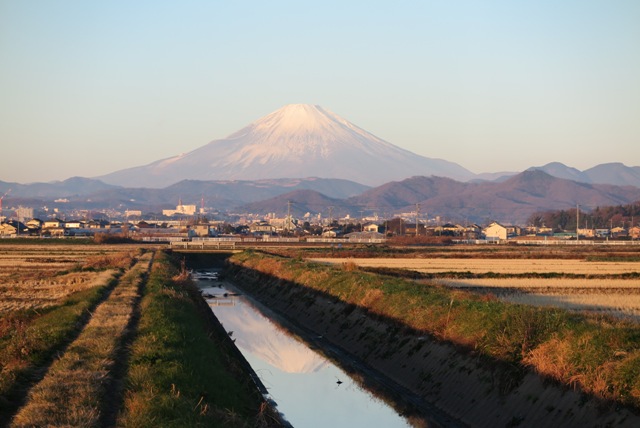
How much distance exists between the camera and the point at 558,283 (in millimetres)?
33094

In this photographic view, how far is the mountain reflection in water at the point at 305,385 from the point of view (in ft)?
50.1

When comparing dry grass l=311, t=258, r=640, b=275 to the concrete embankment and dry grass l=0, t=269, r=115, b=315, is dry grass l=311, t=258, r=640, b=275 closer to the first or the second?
dry grass l=0, t=269, r=115, b=315

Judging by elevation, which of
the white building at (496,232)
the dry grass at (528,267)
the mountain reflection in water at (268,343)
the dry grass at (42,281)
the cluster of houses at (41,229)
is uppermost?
the dry grass at (42,281)

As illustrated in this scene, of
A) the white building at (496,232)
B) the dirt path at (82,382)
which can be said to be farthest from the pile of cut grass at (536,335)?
the white building at (496,232)

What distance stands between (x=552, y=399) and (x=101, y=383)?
20.1ft

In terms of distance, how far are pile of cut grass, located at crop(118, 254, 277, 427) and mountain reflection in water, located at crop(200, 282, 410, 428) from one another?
178 cm

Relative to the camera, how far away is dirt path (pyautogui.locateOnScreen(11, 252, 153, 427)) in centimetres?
918

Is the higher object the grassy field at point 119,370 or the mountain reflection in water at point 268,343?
the grassy field at point 119,370

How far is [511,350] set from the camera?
1415 centimetres

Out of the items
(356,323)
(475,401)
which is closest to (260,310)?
(356,323)

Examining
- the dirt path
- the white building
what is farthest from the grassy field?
the white building

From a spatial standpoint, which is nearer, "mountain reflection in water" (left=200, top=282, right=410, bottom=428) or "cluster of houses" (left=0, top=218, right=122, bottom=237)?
"mountain reflection in water" (left=200, top=282, right=410, bottom=428)

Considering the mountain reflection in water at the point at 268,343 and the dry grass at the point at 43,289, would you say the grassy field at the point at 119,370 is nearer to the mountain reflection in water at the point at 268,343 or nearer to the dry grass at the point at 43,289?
the mountain reflection in water at the point at 268,343

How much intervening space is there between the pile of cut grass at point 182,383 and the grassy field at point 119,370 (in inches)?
0.6
